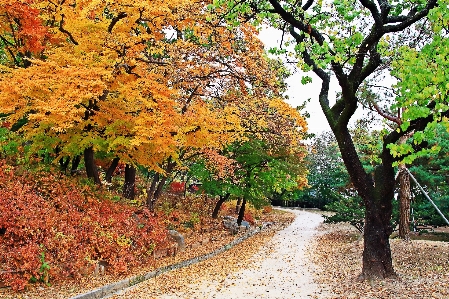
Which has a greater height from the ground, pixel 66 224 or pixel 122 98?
pixel 122 98

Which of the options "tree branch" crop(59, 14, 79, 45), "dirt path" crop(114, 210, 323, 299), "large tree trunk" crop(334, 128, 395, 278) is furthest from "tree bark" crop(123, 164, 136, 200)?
"large tree trunk" crop(334, 128, 395, 278)

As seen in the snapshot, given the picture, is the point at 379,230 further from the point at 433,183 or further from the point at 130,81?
the point at 433,183

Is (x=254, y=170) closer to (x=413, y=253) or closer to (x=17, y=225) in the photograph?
(x=413, y=253)

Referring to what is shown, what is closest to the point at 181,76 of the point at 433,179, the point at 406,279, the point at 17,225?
the point at 17,225

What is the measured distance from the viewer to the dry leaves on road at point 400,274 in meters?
8.06

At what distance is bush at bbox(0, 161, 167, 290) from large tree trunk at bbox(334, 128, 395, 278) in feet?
22.1

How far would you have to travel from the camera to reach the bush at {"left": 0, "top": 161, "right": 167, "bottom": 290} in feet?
31.2

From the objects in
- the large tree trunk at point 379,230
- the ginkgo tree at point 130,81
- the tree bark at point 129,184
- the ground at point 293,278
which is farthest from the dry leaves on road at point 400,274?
the tree bark at point 129,184

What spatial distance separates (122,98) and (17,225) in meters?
4.73

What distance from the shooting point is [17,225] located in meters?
9.85

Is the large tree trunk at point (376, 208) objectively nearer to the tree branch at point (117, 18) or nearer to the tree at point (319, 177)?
the tree branch at point (117, 18)

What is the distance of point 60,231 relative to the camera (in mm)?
10836

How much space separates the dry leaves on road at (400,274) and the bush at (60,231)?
5.82 m

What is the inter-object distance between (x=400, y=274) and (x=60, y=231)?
8519 millimetres
